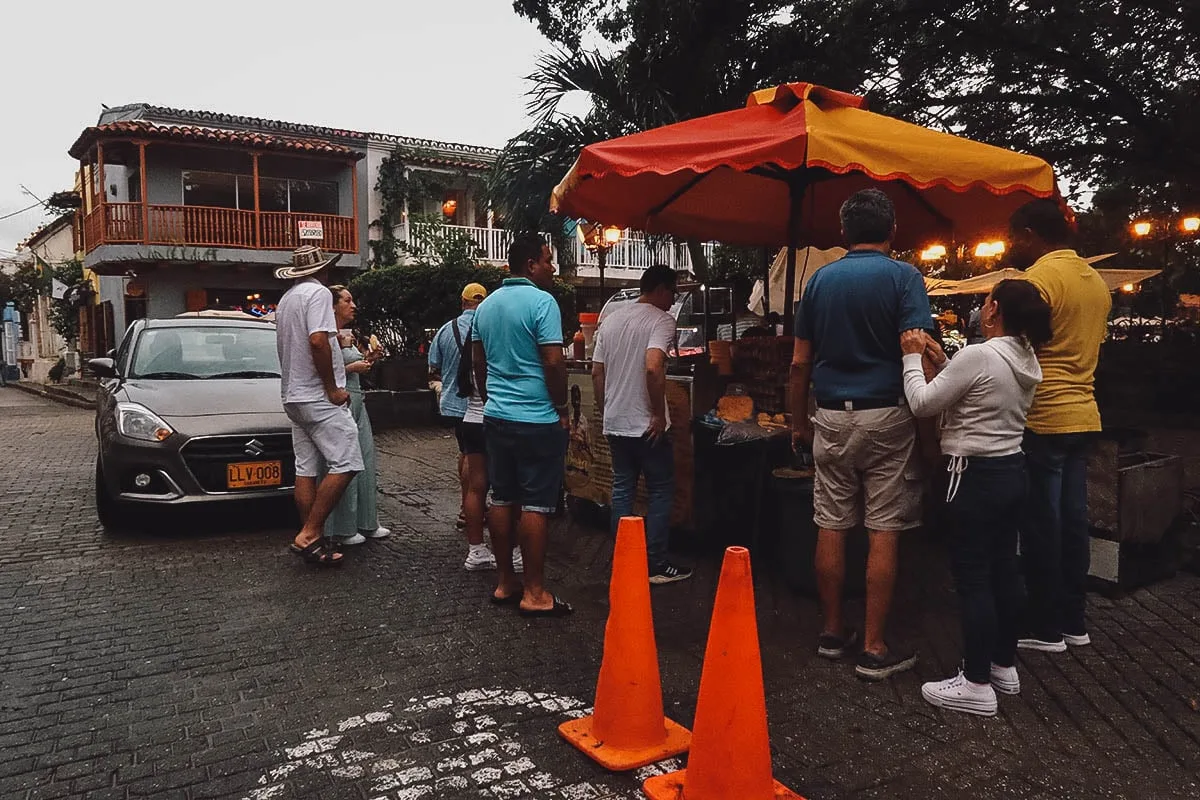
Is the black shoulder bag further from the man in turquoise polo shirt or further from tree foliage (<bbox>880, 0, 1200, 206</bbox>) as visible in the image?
tree foliage (<bbox>880, 0, 1200, 206</bbox>)

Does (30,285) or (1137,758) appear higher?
(30,285)

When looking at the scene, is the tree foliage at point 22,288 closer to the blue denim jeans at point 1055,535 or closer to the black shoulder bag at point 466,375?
the black shoulder bag at point 466,375

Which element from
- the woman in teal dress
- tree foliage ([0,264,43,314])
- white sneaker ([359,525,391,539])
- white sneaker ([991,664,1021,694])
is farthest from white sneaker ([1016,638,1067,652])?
tree foliage ([0,264,43,314])

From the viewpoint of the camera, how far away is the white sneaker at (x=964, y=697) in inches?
122

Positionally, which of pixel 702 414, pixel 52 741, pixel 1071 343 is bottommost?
pixel 52 741

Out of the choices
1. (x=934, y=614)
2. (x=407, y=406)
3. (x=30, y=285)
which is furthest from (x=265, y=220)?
(x=934, y=614)

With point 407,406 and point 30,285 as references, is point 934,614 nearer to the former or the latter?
point 407,406

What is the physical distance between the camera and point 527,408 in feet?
13.4

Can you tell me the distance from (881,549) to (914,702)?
0.61 meters

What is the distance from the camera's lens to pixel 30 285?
3164 cm

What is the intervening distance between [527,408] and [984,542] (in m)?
2.14

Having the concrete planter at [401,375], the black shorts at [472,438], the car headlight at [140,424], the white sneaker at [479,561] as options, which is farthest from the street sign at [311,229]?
the white sneaker at [479,561]

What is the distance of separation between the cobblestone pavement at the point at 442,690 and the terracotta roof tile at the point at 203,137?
672 inches

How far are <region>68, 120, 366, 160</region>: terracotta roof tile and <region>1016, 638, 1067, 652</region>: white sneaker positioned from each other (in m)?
20.8
